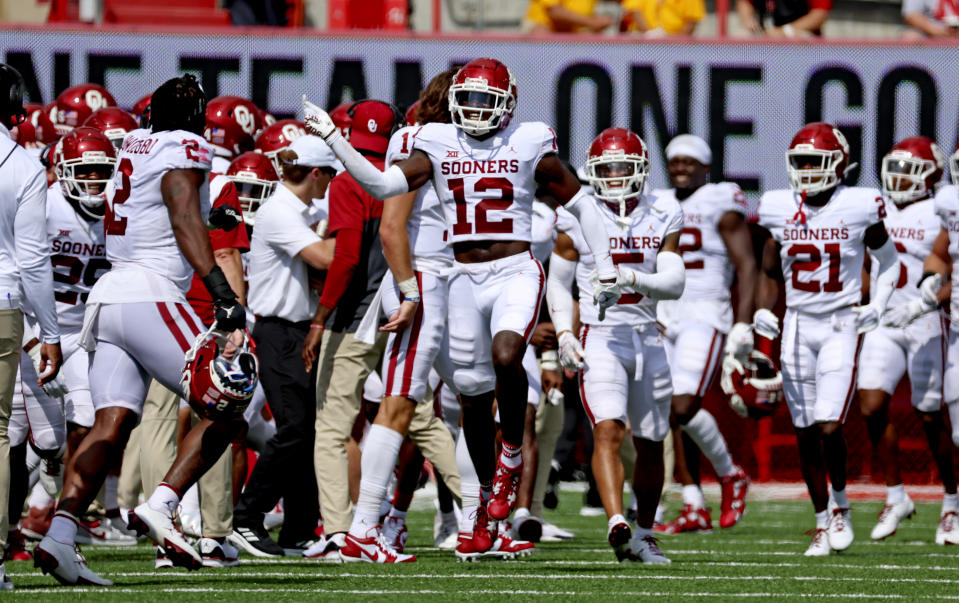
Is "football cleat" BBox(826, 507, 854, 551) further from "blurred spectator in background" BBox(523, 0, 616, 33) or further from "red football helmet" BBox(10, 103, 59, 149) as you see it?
"blurred spectator in background" BBox(523, 0, 616, 33)

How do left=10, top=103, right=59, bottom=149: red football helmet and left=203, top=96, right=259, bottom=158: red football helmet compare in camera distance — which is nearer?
left=203, top=96, right=259, bottom=158: red football helmet

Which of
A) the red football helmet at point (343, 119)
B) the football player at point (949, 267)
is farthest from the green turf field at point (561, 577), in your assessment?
the red football helmet at point (343, 119)

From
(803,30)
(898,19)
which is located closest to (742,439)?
(803,30)

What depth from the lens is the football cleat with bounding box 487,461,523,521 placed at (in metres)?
6.61

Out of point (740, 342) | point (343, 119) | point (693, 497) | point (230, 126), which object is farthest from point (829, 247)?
point (230, 126)

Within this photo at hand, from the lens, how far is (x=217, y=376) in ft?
18.7

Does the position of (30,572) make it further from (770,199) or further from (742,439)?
(742,439)

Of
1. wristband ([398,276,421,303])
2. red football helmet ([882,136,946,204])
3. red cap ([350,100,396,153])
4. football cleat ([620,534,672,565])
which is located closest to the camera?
wristband ([398,276,421,303])

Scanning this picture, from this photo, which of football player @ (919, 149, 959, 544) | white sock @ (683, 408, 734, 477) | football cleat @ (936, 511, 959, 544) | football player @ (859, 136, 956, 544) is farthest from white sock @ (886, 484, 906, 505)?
white sock @ (683, 408, 734, 477)

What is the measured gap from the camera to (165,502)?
5.76 m

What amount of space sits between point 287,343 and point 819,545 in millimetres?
2712

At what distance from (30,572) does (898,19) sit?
34.2 feet

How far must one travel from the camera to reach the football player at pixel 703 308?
9375 mm

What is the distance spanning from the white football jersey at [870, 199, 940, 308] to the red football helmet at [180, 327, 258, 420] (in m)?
5.03
